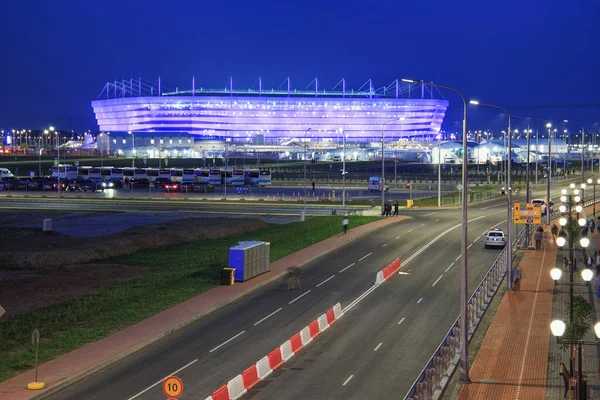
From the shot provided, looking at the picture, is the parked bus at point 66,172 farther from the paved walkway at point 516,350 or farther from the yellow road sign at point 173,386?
the yellow road sign at point 173,386

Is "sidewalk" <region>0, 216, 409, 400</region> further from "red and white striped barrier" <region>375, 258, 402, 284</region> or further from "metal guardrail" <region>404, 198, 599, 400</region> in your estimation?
"metal guardrail" <region>404, 198, 599, 400</region>

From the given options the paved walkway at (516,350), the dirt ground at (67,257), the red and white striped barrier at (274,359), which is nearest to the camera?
the red and white striped barrier at (274,359)

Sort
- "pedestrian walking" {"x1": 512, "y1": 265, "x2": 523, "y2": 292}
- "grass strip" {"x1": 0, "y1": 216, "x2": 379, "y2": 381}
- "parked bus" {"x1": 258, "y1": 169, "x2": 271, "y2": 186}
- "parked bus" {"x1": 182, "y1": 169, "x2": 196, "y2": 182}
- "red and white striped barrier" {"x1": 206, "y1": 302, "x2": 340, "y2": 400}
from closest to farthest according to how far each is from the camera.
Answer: "red and white striped barrier" {"x1": 206, "y1": 302, "x2": 340, "y2": 400} < "grass strip" {"x1": 0, "y1": 216, "x2": 379, "y2": 381} < "pedestrian walking" {"x1": 512, "y1": 265, "x2": 523, "y2": 292} < "parked bus" {"x1": 258, "y1": 169, "x2": 271, "y2": 186} < "parked bus" {"x1": 182, "y1": 169, "x2": 196, "y2": 182}

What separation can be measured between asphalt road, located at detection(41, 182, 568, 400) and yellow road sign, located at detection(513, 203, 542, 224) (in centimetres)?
299

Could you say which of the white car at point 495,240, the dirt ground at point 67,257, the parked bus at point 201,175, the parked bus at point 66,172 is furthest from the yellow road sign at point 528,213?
the parked bus at point 66,172

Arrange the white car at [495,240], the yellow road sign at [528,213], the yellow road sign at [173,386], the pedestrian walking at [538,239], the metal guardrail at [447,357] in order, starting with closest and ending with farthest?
the yellow road sign at [173,386]
the metal guardrail at [447,357]
the yellow road sign at [528,213]
the pedestrian walking at [538,239]
the white car at [495,240]

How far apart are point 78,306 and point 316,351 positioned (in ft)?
31.6

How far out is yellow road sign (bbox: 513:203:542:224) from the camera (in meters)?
37.6

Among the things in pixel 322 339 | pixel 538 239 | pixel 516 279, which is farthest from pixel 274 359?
pixel 538 239

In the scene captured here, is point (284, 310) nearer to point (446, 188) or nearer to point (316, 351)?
point (316, 351)

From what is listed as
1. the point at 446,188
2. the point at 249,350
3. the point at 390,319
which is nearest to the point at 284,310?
the point at 390,319

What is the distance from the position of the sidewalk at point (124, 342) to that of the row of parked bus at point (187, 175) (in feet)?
251

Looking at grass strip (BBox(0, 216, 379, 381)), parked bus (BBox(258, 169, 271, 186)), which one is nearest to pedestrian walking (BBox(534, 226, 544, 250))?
grass strip (BBox(0, 216, 379, 381))

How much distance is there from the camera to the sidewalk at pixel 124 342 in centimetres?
1862
